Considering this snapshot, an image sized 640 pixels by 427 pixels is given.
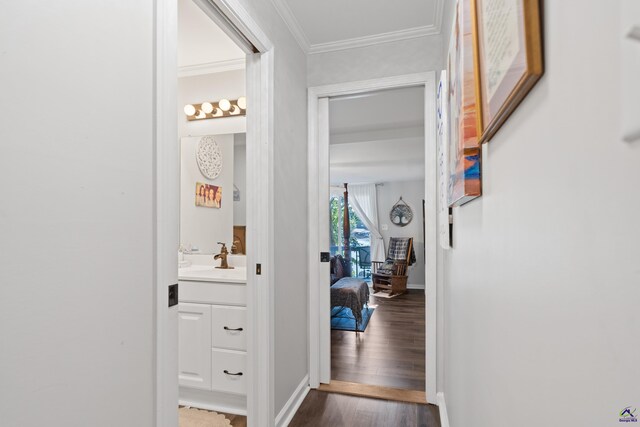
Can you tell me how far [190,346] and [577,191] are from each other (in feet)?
7.95

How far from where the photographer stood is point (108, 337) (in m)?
0.88

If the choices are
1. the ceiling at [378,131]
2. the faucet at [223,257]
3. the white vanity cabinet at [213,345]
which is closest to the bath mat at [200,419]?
the white vanity cabinet at [213,345]

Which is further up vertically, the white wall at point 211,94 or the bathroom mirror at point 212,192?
the white wall at point 211,94

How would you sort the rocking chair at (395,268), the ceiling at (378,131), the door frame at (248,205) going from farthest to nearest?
the rocking chair at (395,268), the ceiling at (378,131), the door frame at (248,205)

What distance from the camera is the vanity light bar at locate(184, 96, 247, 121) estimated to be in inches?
113

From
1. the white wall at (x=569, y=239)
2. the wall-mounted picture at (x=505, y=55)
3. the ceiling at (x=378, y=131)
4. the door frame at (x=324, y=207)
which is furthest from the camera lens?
Answer: the ceiling at (x=378, y=131)

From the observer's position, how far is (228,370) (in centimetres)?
218

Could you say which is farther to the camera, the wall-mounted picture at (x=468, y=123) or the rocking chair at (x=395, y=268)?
the rocking chair at (x=395, y=268)

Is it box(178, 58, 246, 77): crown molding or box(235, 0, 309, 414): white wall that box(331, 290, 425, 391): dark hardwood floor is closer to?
box(235, 0, 309, 414): white wall

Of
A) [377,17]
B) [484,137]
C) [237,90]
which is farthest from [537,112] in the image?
[237,90]

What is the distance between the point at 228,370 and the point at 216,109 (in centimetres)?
211

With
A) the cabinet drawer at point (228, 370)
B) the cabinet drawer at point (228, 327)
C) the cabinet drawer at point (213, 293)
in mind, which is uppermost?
the cabinet drawer at point (213, 293)

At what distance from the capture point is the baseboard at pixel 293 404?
1983 mm

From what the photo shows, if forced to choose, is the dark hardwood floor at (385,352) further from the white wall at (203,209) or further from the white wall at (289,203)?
the white wall at (203,209)
